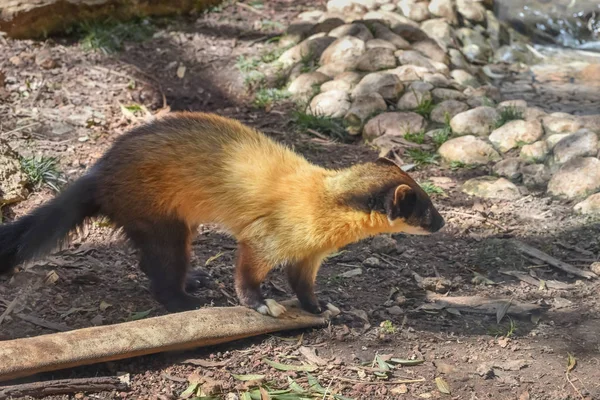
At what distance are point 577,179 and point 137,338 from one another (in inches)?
184

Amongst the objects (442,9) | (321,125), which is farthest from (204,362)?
(442,9)

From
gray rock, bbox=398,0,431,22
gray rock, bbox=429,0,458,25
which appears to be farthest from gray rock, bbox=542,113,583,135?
gray rock, bbox=429,0,458,25

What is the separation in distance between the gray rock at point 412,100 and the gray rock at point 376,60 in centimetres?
79

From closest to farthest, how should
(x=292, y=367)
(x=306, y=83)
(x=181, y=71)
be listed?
(x=292, y=367) < (x=306, y=83) < (x=181, y=71)

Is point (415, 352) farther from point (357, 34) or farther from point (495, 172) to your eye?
point (357, 34)

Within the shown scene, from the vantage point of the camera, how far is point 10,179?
684cm

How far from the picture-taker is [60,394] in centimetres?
437

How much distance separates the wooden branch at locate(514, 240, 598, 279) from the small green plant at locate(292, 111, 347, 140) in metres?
2.74

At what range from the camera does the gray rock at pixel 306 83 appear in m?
9.54

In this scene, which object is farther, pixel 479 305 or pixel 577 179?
pixel 577 179

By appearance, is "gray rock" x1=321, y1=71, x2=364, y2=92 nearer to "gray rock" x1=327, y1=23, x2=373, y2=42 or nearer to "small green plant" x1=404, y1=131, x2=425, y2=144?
"gray rock" x1=327, y1=23, x2=373, y2=42

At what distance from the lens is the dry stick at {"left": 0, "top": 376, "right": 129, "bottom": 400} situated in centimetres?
424

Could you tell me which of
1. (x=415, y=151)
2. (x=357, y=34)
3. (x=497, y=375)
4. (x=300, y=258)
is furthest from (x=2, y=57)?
(x=497, y=375)

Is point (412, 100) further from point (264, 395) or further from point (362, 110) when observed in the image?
point (264, 395)
